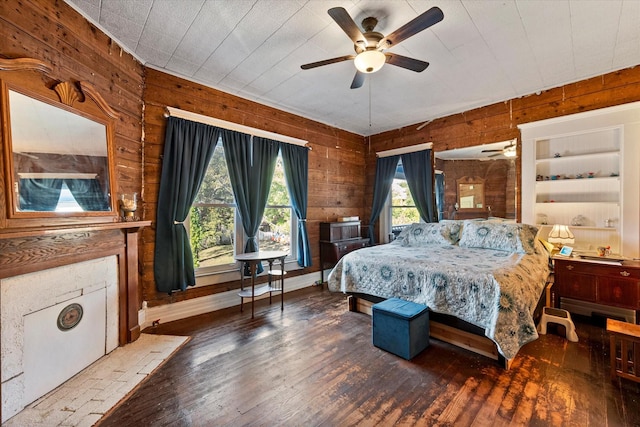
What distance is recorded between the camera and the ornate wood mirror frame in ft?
5.39

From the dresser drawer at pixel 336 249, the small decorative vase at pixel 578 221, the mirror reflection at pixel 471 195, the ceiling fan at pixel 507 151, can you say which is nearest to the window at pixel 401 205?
the mirror reflection at pixel 471 195

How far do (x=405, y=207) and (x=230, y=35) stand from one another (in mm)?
3861

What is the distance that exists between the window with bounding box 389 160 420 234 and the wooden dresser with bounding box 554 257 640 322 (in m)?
2.15

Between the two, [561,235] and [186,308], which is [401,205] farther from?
[186,308]

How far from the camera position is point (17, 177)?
168 centimetres

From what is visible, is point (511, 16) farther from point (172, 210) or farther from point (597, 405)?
point (172, 210)

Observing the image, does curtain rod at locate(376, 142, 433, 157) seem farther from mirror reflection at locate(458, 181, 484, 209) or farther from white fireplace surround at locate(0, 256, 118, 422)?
white fireplace surround at locate(0, 256, 118, 422)

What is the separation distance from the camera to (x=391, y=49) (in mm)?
2641

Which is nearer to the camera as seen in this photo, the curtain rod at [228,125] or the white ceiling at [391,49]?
the white ceiling at [391,49]

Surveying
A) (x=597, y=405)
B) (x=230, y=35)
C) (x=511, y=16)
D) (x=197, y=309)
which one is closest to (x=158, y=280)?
(x=197, y=309)

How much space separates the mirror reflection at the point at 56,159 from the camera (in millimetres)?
1702

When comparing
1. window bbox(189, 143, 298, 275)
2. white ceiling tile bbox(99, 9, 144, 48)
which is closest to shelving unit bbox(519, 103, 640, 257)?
window bbox(189, 143, 298, 275)

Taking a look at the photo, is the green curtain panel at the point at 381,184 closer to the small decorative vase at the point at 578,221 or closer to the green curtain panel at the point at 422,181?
the green curtain panel at the point at 422,181

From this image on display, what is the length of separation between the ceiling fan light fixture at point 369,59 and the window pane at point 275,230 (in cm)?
242
